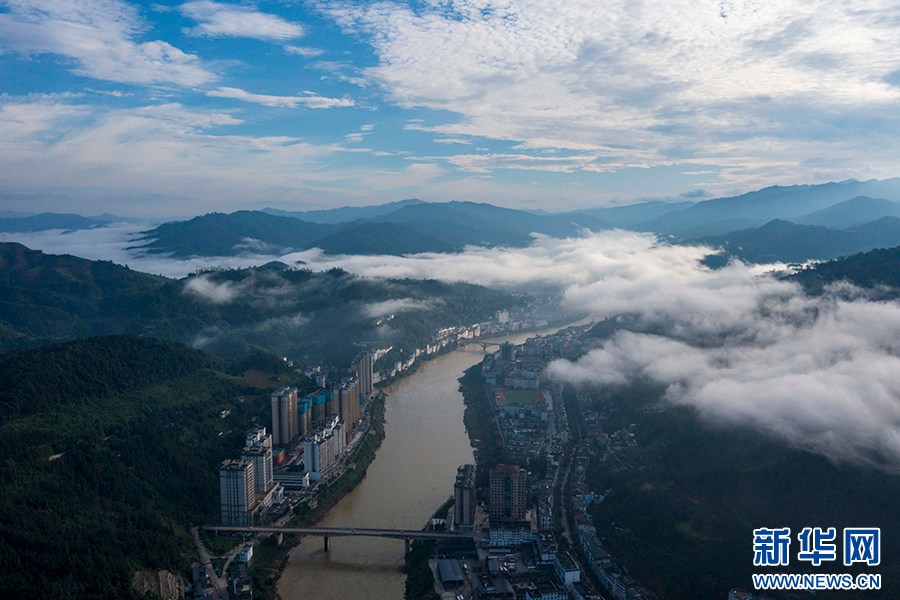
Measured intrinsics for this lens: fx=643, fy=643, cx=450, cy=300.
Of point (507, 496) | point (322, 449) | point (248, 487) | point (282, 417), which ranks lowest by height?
point (507, 496)

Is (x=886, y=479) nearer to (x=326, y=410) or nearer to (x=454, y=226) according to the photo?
(x=326, y=410)

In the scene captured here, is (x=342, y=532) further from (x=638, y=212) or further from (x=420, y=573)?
(x=638, y=212)

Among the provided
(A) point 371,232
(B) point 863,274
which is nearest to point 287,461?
(B) point 863,274

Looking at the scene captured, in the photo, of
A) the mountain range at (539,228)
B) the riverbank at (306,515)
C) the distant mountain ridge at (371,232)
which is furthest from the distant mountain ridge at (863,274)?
the distant mountain ridge at (371,232)

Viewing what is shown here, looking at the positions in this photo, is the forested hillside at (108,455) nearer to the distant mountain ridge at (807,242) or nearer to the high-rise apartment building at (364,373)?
the high-rise apartment building at (364,373)

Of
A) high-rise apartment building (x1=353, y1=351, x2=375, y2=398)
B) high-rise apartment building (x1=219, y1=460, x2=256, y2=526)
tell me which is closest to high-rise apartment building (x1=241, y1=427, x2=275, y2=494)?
high-rise apartment building (x1=219, y1=460, x2=256, y2=526)
